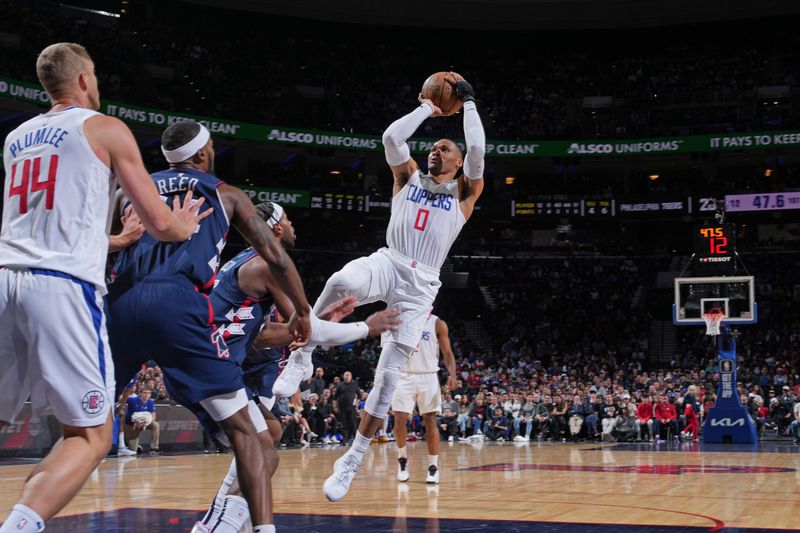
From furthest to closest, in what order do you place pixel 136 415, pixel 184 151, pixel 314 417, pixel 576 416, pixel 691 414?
1. pixel 576 416
2. pixel 691 414
3. pixel 314 417
4. pixel 136 415
5. pixel 184 151

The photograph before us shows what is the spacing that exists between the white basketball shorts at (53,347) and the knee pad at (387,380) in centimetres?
346

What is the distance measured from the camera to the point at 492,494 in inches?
323

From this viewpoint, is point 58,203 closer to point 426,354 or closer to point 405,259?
point 405,259

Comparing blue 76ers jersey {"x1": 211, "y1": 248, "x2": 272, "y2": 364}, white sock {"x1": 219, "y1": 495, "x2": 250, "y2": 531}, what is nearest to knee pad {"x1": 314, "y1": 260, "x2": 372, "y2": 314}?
blue 76ers jersey {"x1": 211, "y1": 248, "x2": 272, "y2": 364}

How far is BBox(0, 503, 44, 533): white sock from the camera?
10.3 ft

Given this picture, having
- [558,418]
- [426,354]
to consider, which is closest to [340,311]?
[426,354]

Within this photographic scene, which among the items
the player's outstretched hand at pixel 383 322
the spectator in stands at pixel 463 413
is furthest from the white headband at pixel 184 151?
the spectator in stands at pixel 463 413

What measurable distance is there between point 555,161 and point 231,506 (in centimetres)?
3125

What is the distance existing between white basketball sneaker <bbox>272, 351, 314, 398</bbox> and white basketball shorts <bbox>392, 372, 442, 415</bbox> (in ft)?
14.4

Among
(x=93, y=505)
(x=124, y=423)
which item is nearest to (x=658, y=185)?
(x=124, y=423)

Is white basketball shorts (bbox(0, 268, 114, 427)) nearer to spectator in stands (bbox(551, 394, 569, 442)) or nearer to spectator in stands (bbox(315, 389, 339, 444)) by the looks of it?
spectator in stands (bbox(315, 389, 339, 444))

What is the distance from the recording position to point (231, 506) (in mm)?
4543

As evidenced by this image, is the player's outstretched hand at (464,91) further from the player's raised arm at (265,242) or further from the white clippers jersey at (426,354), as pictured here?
the white clippers jersey at (426,354)

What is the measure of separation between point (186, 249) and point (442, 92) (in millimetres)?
3304
